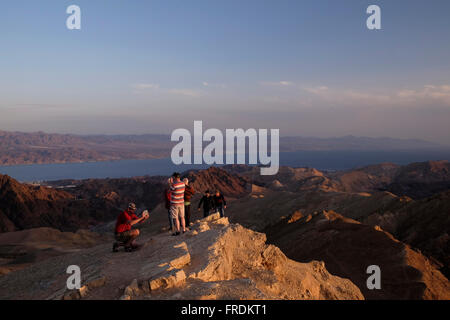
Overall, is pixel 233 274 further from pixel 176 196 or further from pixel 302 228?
pixel 302 228

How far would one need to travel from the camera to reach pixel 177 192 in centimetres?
971

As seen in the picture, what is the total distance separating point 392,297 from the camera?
14.4 m

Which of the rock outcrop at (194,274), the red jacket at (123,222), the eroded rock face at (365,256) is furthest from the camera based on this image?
the eroded rock face at (365,256)

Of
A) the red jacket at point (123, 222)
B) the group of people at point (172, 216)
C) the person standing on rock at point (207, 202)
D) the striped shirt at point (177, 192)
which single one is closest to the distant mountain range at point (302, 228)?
the group of people at point (172, 216)

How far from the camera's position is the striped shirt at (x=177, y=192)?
9656mm

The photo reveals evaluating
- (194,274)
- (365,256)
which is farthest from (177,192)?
(365,256)

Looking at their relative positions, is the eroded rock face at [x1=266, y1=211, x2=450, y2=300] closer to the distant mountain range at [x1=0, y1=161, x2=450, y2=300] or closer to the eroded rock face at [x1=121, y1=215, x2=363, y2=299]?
the distant mountain range at [x1=0, y1=161, x2=450, y2=300]

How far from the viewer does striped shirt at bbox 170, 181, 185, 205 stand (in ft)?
31.7

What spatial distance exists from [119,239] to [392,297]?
11815mm

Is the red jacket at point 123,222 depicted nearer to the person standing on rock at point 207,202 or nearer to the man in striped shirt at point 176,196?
the man in striped shirt at point 176,196

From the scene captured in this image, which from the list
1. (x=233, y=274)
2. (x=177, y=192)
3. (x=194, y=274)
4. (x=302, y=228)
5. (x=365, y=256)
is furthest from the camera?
(x=302, y=228)

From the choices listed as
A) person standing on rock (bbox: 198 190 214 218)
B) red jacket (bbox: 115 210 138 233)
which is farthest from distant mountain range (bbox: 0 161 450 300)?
person standing on rock (bbox: 198 190 214 218)

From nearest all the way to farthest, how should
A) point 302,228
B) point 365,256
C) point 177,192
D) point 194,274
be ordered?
point 194,274, point 177,192, point 365,256, point 302,228

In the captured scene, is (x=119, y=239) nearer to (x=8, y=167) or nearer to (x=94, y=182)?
(x=94, y=182)
